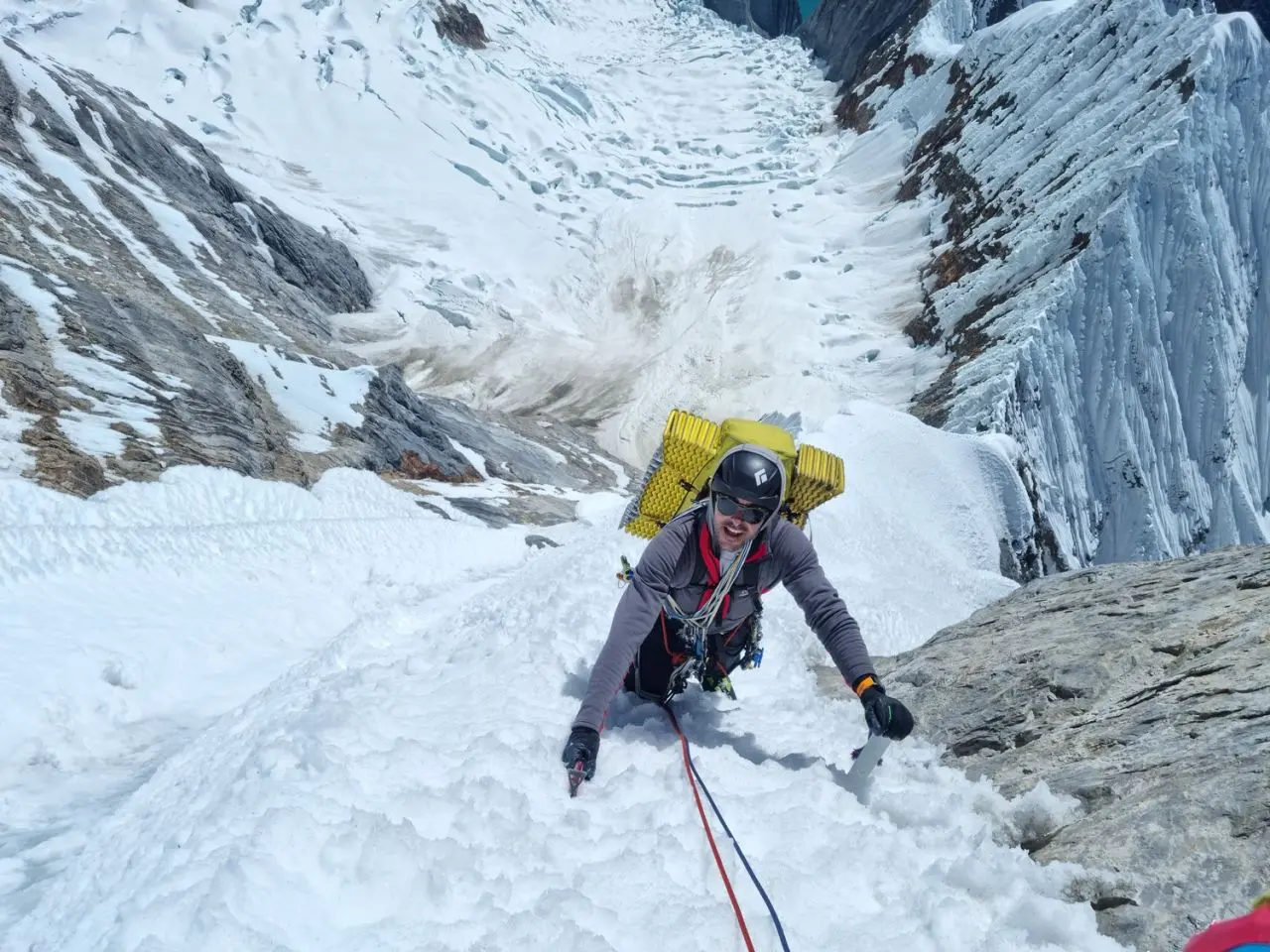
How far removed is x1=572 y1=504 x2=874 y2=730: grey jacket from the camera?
12.5 ft

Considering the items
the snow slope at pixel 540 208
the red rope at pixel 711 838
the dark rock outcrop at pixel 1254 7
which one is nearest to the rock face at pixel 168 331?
the snow slope at pixel 540 208

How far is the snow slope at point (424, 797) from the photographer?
257cm

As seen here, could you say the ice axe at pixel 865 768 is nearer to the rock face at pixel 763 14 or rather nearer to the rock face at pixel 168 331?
the rock face at pixel 168 331

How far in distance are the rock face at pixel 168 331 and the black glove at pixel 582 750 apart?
753 cm

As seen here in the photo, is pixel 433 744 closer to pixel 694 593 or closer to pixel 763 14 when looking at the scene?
pixel 694 593

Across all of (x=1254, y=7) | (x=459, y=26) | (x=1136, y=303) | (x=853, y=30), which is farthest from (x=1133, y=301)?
(x=853, y=30)

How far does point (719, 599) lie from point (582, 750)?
110cm

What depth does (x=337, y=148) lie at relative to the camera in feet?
160

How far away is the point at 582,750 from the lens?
3.53 metres

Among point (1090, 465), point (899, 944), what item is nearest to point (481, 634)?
point (899, 944)

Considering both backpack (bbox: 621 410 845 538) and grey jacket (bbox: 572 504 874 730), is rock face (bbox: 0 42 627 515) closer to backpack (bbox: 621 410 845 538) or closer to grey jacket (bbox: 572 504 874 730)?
backpack (bbox: 621 410 845 538)

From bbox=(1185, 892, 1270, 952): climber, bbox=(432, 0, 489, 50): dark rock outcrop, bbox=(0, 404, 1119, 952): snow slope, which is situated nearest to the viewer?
bbox=(1185, 892, 1270, 952): climber

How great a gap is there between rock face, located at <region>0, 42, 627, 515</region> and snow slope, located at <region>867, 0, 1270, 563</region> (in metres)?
15.5

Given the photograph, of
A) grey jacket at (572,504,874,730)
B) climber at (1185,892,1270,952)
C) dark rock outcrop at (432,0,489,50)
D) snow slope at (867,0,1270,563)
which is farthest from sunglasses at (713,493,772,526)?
dark rock outcrop at (432,0,489,50)
